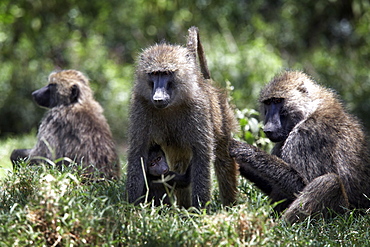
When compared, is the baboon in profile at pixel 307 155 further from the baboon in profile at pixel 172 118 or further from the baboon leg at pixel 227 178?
the baboon in profile at pixel 172 118

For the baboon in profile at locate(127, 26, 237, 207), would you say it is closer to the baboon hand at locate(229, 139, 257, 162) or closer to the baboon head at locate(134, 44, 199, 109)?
the baboon head at locate(134, 44, 199, 109)

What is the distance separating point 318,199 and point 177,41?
A: 796 cm

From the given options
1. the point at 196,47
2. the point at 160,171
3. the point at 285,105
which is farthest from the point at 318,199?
the point at 196,47

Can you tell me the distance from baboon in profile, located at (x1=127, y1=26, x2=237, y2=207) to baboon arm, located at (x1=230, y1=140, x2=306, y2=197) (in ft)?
0.90

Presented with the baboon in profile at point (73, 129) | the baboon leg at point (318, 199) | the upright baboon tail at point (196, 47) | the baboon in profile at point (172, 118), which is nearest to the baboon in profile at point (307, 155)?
the baboon leg at point (318, 199)

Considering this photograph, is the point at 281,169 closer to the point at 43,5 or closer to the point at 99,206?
the point at 99,206

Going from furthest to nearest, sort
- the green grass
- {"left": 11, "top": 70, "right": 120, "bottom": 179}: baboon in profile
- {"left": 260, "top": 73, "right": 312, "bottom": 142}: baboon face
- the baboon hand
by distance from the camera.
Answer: {"left": 11, "top": 70, "right": 120, "bottom": 179}: baboon in profile, {"left": 260, "top": 73, "right": 312, "bottom": 142}: baboon face, the baboon hand, the green grass

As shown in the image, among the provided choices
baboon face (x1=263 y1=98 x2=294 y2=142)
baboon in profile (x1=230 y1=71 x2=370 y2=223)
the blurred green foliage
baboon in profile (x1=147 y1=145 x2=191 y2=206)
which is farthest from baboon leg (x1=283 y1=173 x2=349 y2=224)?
the blurred green foliage

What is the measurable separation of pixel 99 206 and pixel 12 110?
749 cm

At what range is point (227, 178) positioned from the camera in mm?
4641

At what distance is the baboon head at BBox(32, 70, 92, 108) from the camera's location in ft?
20.2

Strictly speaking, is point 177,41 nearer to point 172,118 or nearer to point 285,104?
point 285,104

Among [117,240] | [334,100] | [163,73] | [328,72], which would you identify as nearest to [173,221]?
[117,240]

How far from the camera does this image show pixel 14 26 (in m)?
11.2
